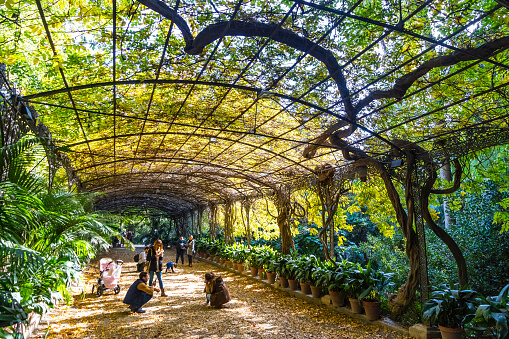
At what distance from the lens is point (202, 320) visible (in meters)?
6.18

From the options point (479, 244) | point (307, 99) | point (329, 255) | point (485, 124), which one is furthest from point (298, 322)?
point (479, 244)

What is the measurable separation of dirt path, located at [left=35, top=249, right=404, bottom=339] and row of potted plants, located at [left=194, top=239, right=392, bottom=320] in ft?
1.11

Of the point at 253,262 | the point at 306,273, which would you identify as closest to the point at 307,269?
the point at 306,273

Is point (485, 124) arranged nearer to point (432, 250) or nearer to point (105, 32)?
point (105, 32)

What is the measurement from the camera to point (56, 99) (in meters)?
5.39

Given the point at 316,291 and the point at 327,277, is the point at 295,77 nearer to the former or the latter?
the point at 327,277

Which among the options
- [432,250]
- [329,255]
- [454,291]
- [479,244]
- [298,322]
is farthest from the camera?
[432,250]

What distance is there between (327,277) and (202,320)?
2.53 m

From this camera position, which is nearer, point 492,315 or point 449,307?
point 492,315

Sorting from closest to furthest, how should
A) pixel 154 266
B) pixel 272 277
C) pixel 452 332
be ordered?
pixel 452 332 < pixel 154 266 < pixel 272 277

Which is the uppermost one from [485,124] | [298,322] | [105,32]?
[105,32]

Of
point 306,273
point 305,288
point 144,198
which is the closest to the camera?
point 306,273

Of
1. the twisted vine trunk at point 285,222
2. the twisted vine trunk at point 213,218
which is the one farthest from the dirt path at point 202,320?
the twisted vine trunk at point 213,218

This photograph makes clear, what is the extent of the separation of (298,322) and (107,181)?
35.4ft
